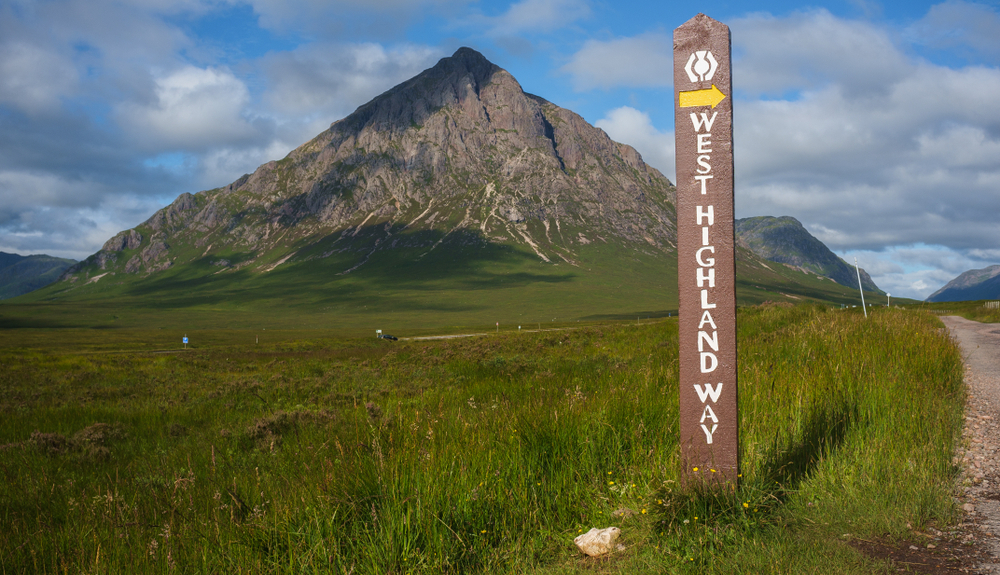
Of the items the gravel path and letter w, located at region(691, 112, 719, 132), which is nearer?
the gravel path

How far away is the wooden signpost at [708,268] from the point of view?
13.4 feet

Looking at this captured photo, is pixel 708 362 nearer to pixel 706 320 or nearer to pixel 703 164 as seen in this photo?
pixel 706 320

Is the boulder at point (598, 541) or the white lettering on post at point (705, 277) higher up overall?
the white lettering on post at point (705, 277)

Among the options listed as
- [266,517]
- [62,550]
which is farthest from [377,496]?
[62,550]

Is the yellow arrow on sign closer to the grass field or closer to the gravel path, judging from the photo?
the grass field

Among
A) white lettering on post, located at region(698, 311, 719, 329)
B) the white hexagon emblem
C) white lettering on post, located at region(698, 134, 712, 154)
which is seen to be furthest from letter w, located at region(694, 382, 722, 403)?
the white hexagon emblem

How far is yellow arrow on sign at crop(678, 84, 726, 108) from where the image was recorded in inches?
166

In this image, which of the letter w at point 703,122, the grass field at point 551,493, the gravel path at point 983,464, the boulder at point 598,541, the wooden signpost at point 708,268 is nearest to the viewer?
the gravel path at point 983,464

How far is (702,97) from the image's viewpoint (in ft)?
14.0

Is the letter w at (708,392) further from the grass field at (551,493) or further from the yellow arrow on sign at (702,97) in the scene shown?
the yellow arrow on sign at (702,97)

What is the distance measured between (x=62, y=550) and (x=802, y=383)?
7.60 m

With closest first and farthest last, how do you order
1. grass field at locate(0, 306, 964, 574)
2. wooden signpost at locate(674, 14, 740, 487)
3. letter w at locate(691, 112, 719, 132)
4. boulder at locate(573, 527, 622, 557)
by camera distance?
grass field at locate(0, 306, 964, 574) → boulder at locate(573, 527, 622, 557) → wooden signpost at locate(674, 14, 740, 487) → letter w at locate(691, 112, 719, 132)

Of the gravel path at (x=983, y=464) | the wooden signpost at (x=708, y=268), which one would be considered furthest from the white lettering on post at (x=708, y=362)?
the gravel path at (x=983, y=464)

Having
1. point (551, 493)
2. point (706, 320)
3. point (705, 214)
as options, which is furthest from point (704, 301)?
point (551, 493)
